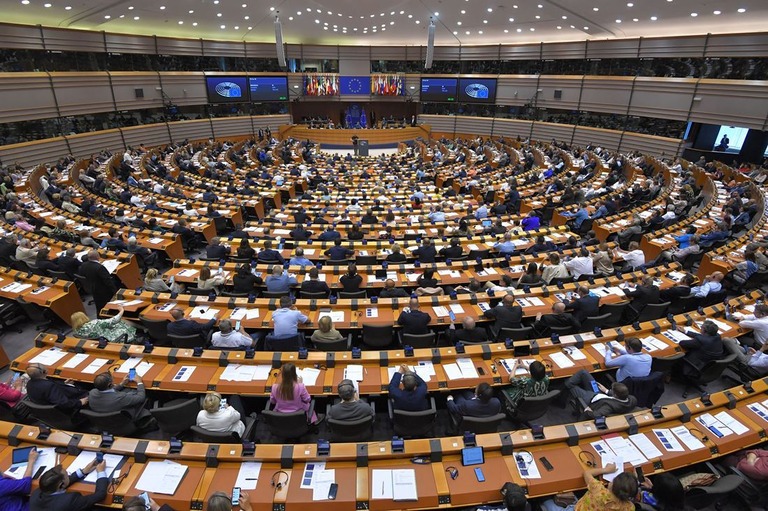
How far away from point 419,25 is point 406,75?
28.9ft

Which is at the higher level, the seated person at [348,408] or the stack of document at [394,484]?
the seated person at [348,408]

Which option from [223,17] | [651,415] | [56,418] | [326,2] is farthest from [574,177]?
[223,17]

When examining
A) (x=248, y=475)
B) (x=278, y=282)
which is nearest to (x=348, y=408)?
(x=248, y=475)

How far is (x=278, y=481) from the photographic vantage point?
464 cm

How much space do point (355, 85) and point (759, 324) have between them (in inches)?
1455

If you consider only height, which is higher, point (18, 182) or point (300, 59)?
point (300, 59)

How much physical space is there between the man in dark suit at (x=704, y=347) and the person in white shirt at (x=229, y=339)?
744 centimetres

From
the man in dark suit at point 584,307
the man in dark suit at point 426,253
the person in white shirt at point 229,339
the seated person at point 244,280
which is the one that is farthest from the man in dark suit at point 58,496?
the man in dark suit at point 426,253

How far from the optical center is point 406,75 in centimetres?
3834

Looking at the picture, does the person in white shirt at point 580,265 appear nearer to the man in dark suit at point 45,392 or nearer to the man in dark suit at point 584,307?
the man in dark suit at point 584,307

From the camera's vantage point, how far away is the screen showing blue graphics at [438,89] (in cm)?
3775

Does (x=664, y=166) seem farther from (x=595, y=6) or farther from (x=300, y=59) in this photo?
(x=300, y=59)

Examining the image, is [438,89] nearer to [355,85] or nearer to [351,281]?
[355,85]

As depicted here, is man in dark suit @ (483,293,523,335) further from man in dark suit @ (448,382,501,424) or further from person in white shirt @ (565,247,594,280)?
person in white shirt @ (565,247,594,280)
